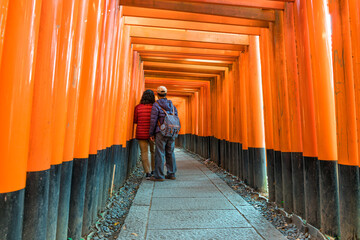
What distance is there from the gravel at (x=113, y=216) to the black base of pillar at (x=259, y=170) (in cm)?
219

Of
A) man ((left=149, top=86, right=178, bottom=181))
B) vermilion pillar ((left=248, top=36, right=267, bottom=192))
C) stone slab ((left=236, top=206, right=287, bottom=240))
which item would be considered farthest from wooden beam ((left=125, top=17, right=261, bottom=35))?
stone slab ((left=236, top=206, right=287, bottom=240))

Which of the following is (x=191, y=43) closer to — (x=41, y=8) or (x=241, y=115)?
(x=241, y=115)

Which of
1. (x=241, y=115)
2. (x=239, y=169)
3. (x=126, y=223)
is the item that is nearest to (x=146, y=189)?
(x=126, y=223)

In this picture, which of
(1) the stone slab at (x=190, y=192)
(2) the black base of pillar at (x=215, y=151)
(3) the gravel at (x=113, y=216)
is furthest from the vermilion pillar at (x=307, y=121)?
(2) the black base of pillar at (x=215, y=151)

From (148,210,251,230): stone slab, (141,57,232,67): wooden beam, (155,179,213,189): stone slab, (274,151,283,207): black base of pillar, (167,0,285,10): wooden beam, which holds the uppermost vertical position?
(141,57,232,67): wooden beam

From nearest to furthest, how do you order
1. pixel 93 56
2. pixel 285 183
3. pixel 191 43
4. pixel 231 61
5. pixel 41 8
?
pixel 41 8
pixel 93 56
pixel 285 183
pixel 191 43
pixel 231 61

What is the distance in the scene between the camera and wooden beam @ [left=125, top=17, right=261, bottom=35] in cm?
378

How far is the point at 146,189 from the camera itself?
3742 mm

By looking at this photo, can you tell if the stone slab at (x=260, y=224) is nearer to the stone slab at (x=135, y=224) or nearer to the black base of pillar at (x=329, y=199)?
the black base of pillar at (x=329, y=199)

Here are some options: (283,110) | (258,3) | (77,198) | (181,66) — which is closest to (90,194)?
(77,198)

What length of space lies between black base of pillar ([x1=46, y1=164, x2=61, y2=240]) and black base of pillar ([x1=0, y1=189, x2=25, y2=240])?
30 centimetres

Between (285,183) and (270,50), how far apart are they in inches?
75.3

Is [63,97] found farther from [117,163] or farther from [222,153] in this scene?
[222,153]

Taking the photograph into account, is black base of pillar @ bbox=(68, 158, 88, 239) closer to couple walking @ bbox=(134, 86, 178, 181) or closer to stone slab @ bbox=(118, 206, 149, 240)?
stone slab @ bbox=(118, 206, 149, 240)
